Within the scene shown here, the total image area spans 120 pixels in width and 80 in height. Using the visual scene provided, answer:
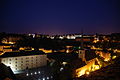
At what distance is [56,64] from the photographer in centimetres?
1988

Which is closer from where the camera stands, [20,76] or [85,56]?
[20,76]

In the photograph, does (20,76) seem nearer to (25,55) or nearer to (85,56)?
(25,55)

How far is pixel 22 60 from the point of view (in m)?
20.2

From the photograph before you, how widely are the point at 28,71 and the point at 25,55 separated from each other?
3.47m

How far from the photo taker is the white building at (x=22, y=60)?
1881cm

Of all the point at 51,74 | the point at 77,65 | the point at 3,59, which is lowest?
the point at 51,74

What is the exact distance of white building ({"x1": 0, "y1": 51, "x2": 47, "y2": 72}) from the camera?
1881cm

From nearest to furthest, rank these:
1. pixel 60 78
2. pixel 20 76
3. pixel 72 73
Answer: pixel 60 78, pixel 72 73, pixel 20 76

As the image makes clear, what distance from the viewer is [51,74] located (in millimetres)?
17531

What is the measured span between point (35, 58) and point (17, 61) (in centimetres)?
322

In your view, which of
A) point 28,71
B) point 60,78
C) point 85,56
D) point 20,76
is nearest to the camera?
point 60,78

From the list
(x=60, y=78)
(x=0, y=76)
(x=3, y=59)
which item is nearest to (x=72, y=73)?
(x=60, y=78)

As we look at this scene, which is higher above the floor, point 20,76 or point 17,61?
point 17,61

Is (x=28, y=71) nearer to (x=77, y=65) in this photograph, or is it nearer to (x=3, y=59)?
(x=3, y=59)
